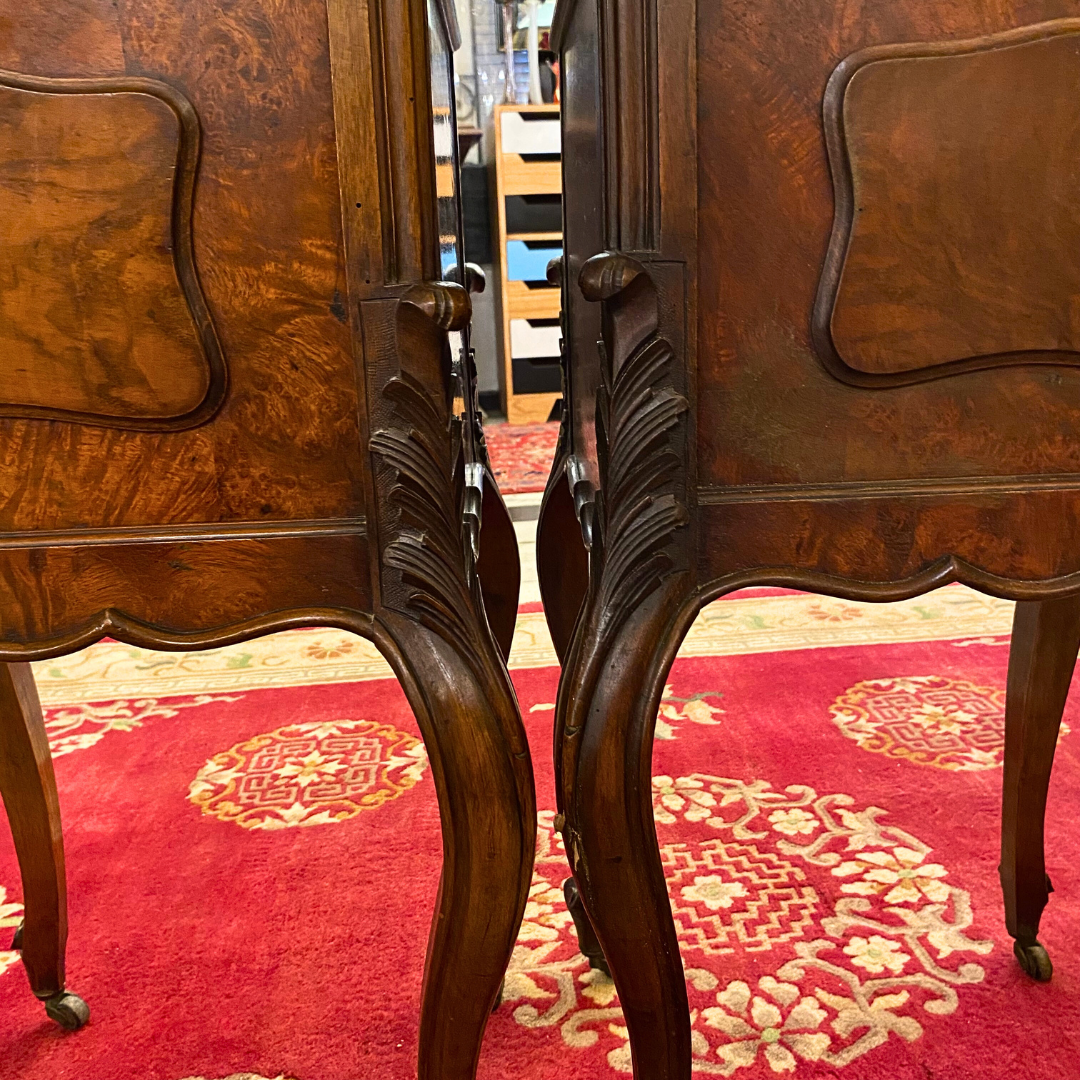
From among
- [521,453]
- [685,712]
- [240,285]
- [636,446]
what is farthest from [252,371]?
[521,453]

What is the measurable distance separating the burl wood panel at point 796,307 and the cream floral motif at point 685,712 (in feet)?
2.56

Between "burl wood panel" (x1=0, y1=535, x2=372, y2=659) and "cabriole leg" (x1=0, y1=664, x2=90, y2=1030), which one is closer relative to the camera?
"burl wood panel" (x1=0, y1=535, x2=372, y2=659)

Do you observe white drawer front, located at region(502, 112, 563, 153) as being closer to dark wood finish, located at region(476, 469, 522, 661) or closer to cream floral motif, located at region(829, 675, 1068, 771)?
cream floral motif, located at region(829, 675, 1068, 771)

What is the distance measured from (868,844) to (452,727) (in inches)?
25.9

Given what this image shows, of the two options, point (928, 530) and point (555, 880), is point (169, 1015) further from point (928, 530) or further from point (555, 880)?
point (928, 530)

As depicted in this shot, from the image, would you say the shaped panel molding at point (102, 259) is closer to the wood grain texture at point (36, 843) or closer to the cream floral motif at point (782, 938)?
the wood grain texture at point (36, 843)

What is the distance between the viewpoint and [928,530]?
478mm

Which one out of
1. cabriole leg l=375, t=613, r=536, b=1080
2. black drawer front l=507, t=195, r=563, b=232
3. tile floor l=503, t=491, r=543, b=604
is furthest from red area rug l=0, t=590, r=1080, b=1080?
black drawer front l=507, t=195, r=563, b=232

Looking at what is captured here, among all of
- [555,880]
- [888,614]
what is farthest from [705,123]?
[888,614]

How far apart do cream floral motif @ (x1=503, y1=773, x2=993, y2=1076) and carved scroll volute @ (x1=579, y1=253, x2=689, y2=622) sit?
43cm

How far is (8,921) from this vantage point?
2.93 feet

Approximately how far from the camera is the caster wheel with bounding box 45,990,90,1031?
75 cm

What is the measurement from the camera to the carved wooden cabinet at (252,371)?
1.30 feet

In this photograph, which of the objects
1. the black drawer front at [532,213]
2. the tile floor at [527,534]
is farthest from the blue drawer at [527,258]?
the tile floor at [527,534]
